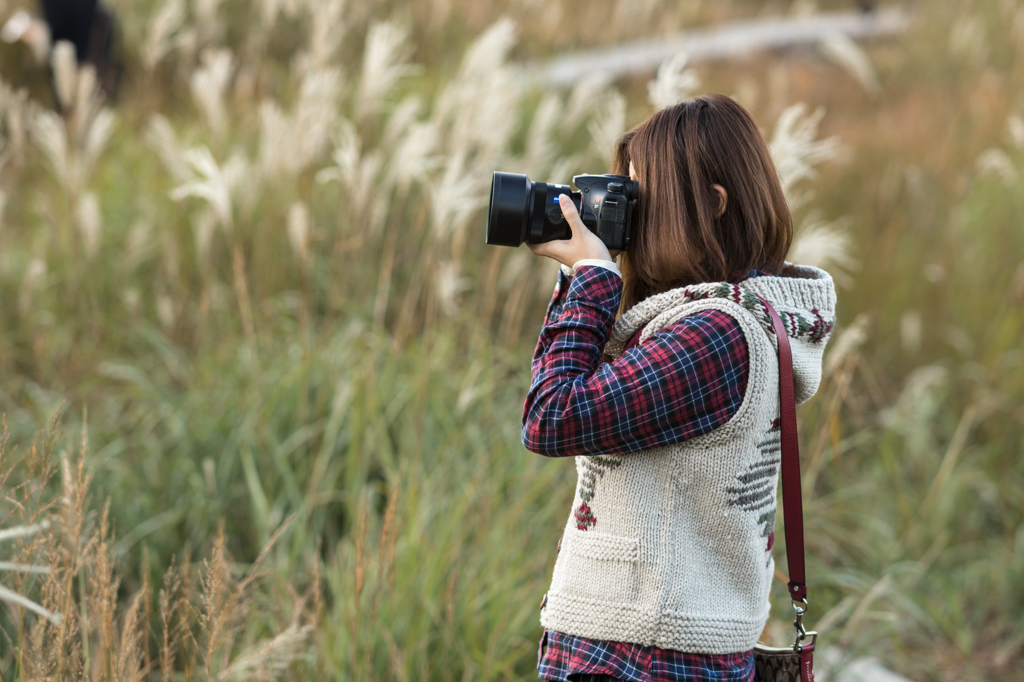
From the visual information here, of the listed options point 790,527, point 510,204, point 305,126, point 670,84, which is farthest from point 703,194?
point 305,126

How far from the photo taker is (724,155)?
1396 millimetres

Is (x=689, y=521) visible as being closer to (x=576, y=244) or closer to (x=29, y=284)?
(x=576, y=244)

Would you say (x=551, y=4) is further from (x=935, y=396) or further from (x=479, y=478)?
(x=479, y=478)

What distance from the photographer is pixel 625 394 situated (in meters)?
1.29

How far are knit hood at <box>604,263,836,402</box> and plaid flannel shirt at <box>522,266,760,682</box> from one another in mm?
41

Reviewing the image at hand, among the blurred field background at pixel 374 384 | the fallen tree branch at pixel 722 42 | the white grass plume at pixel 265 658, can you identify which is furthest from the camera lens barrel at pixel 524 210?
the fallen tree branch at pixel 722 42

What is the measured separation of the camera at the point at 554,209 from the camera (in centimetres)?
142

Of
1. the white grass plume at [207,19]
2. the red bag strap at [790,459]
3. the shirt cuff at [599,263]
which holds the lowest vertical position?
the red bag strap at [790,459]

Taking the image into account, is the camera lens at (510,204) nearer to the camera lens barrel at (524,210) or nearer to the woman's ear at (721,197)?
the camera lens barrel at (524,210)

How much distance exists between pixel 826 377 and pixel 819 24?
8737 millimetres

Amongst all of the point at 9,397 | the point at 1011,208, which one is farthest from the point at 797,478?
the point at 1011,208

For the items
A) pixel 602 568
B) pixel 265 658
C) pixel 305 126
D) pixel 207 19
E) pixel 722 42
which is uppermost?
pixel 722 42

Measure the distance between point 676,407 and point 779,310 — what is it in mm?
258

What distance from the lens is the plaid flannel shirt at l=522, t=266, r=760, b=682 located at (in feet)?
4.23
